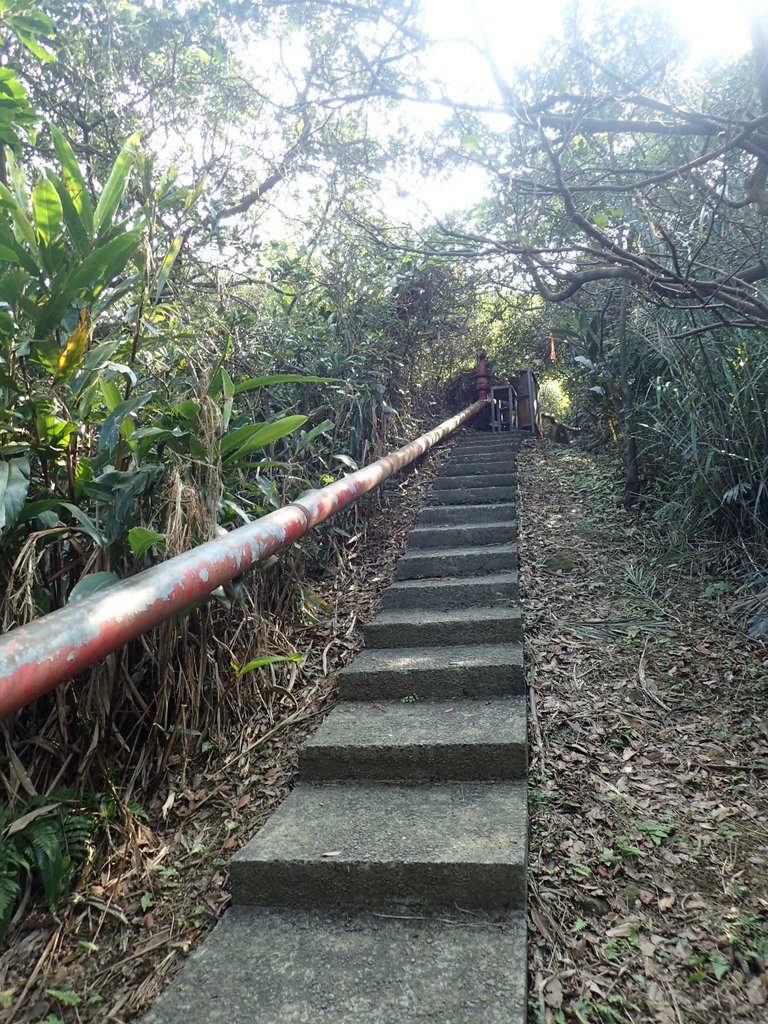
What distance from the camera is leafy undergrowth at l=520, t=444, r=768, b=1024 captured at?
4.88ft

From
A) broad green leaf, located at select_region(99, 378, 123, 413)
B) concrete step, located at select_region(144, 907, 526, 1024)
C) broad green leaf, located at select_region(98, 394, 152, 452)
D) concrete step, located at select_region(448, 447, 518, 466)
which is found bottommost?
concrete step, located at select_region(144, 907, 526, 1024)

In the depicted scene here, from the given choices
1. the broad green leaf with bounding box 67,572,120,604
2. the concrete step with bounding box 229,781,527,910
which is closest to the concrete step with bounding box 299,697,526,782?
the concrete step with bounding box 229,781,527,910

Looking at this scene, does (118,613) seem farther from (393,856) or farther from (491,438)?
(491,438)

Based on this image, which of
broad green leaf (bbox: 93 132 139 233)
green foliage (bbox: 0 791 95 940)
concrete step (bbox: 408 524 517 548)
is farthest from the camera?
concrete step (bbox: 408 524 517 548)

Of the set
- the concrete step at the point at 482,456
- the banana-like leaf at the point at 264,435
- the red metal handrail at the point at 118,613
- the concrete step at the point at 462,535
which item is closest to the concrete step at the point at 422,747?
the red metal handrail at the point at 118,613

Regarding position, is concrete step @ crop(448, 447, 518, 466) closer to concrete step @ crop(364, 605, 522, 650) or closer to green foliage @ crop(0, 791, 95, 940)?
concrete step @ crop(364, 605, 522, 650)

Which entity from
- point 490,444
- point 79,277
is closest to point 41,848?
point 79,277

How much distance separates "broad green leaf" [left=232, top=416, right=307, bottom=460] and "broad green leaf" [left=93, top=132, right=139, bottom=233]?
827 millimetres

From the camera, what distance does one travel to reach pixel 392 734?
2.32m

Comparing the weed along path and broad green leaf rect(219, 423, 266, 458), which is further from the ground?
broad green leaf rect(219, 423, 266, 458)

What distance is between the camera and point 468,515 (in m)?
4.79

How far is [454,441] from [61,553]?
6.26 metres

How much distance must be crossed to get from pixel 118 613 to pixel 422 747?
3.76ft

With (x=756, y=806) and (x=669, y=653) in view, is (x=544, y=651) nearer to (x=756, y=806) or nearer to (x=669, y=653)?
(x=669, y=653)
